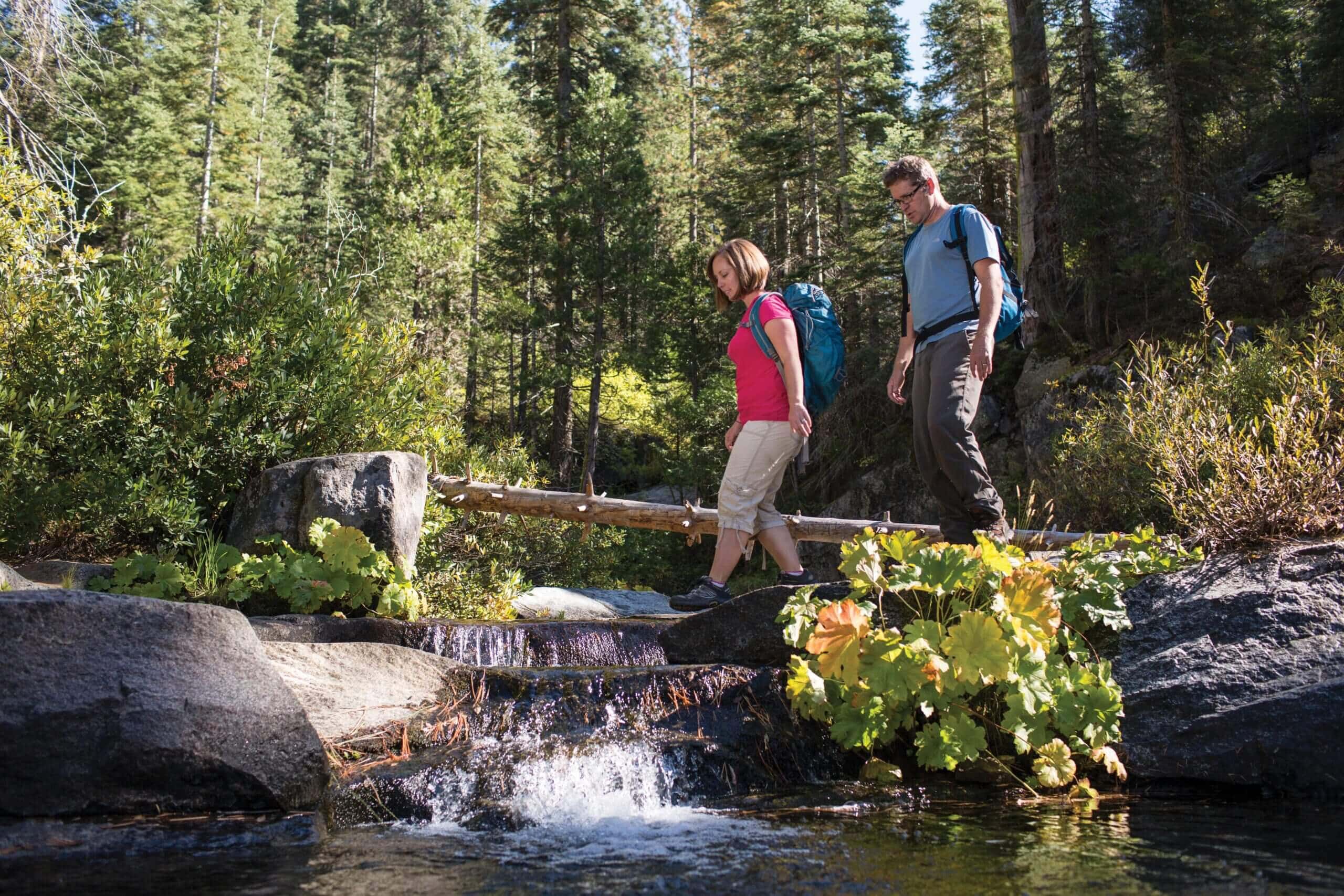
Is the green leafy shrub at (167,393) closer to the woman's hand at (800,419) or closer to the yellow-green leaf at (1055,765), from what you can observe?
the woman's hand at (800,419)

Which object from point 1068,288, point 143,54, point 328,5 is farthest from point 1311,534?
point 328,5

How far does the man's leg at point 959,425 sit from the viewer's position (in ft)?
16.1

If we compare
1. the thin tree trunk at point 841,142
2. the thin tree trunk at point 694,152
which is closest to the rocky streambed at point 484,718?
the thin tree trunk at point 841,142

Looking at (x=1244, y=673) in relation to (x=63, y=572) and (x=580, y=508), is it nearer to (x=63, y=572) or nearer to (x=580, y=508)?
(x=580, y=508)

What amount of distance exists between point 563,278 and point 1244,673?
2014cm

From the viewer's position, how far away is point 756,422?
219 inches

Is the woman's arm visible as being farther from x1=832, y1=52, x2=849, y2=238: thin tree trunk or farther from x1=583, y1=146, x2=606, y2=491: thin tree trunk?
x1=832, y1=52, x2=849, y2=238: thin tree trunk

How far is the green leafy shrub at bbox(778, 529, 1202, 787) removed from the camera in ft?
13.0

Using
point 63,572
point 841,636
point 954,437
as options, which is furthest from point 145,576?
point 954,437

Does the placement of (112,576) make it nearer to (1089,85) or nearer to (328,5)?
(1089,85)

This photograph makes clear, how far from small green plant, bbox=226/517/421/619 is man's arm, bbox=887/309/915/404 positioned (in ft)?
11.8

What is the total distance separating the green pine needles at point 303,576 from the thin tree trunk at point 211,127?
26.1 meters

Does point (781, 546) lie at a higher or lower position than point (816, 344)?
lower

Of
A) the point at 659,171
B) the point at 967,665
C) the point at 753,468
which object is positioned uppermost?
the point at 659,171
